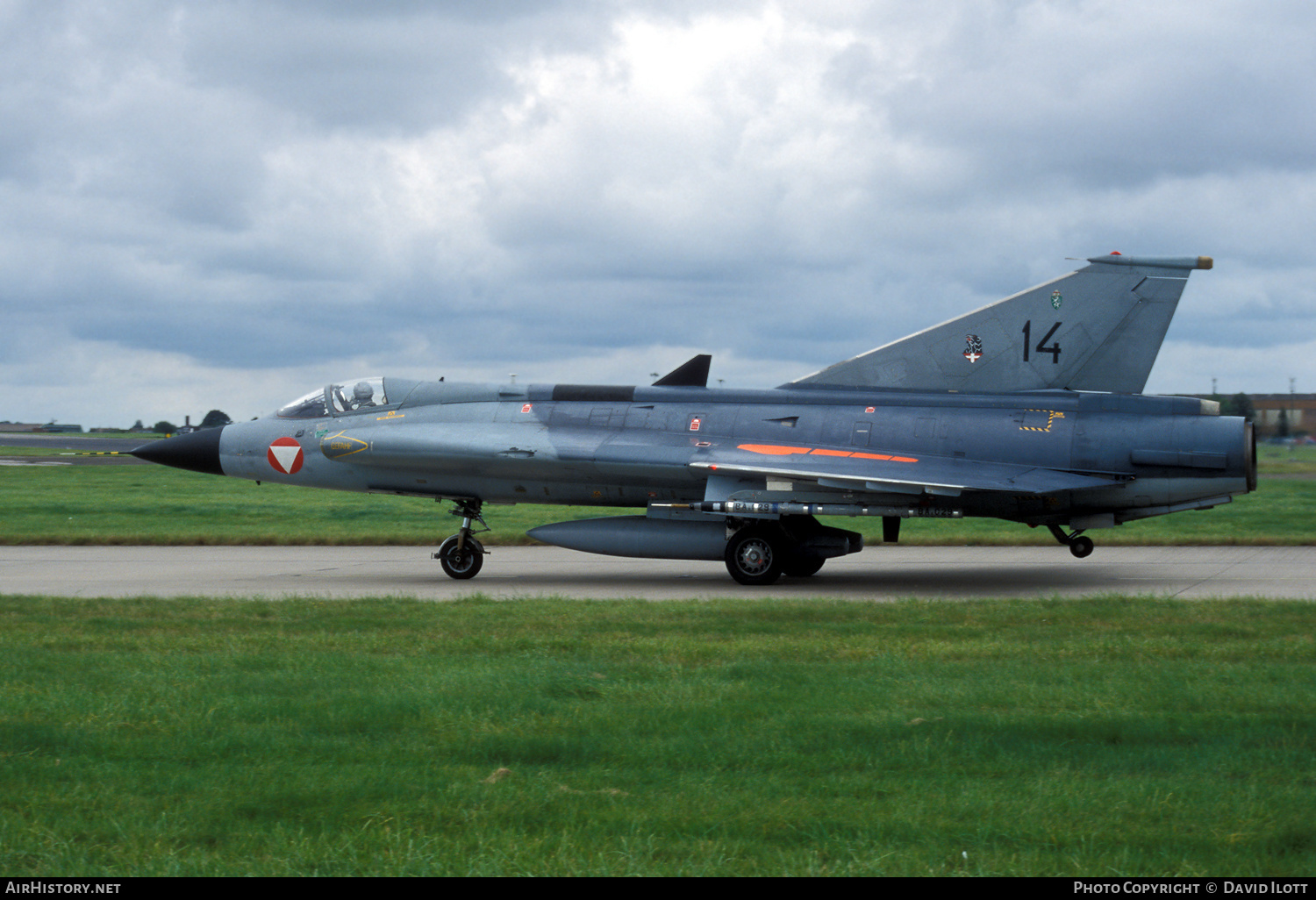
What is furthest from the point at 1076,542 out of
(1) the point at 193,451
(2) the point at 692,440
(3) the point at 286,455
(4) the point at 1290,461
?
(4) the point at 1290,461

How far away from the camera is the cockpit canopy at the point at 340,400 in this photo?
58.7 feet

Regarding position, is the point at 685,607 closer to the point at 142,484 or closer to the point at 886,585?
the point at 886,585

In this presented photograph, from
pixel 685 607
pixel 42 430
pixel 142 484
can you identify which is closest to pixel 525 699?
pixel 685 607

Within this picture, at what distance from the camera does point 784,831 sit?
16.4 ft

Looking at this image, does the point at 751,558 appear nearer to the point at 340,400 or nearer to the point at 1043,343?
the point at 1043,343

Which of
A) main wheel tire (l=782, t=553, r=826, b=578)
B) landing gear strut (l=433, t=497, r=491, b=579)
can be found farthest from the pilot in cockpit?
main wheel tire (l=782, t=553, r=826, b=578)

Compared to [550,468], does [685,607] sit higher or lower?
lower

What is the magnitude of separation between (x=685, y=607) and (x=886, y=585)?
440 centimetres

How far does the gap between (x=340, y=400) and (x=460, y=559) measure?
3.23 metres

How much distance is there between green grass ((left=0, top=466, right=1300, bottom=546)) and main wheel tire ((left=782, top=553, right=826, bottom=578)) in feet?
17.7

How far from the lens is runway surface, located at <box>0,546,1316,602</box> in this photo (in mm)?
15094

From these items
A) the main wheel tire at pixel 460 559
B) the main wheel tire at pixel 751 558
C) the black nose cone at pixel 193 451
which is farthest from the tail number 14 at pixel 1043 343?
the black nose cone at pixel 193 451

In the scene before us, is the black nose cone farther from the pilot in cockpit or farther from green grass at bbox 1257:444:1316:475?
green grass at bbox 1257:444:1316:475

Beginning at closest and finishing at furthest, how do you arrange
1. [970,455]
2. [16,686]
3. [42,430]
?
[16,686] → [970,455] → [42,430]
